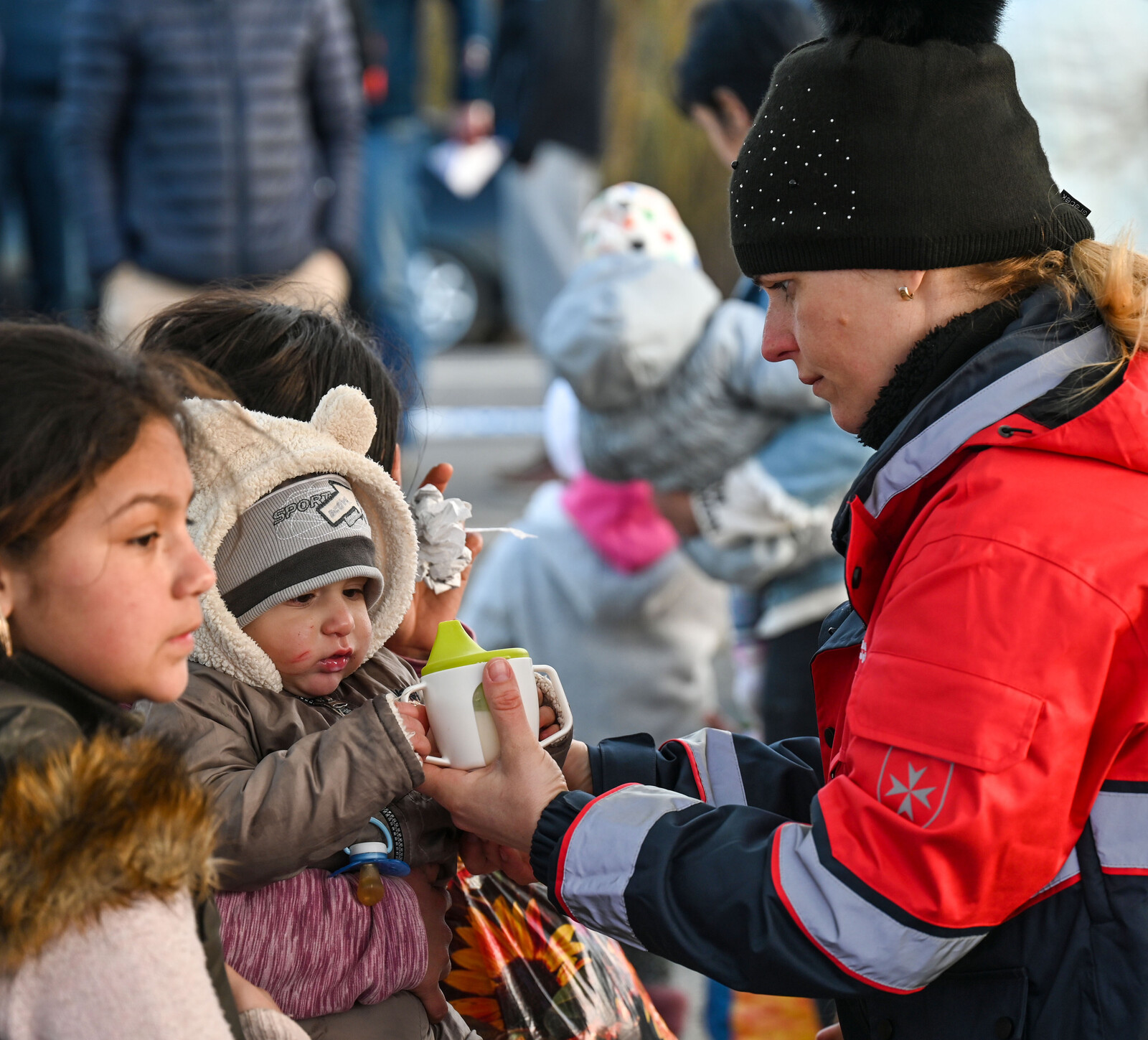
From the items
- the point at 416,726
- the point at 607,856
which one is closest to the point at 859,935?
the point at 607,856

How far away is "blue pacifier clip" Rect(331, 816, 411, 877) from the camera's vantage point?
1622 mm

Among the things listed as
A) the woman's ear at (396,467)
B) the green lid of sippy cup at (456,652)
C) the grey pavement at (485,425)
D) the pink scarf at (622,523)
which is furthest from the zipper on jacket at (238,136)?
the green lid of sippy cup at (456,652)

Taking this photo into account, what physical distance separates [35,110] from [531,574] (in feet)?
10.9

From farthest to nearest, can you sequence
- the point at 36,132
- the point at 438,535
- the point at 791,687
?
the point at 36,132 < the point at 791,687 < the point at 438,535

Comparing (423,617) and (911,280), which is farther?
(423,617)

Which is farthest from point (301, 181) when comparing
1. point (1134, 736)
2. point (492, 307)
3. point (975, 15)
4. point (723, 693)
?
point (492, 307)

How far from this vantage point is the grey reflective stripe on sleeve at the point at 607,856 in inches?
62.8

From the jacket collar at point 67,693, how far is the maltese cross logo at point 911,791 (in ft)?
2.47

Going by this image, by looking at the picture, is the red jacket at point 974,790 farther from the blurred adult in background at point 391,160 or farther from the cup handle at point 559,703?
the blurred adult in background at point 391,160

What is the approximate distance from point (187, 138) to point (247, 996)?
3920 millimetres

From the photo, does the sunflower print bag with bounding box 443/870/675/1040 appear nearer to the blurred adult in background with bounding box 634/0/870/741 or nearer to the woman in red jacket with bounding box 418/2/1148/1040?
the woman in red jacket with bounding box 418/2/1148/1040

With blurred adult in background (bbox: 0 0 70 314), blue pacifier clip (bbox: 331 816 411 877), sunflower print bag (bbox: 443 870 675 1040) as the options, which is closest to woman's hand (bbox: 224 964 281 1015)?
blue pacifier clip (bbox: 331 816 411 877)

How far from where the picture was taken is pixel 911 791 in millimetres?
→ 1434

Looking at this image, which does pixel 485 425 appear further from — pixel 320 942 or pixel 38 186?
pixel 320 942
